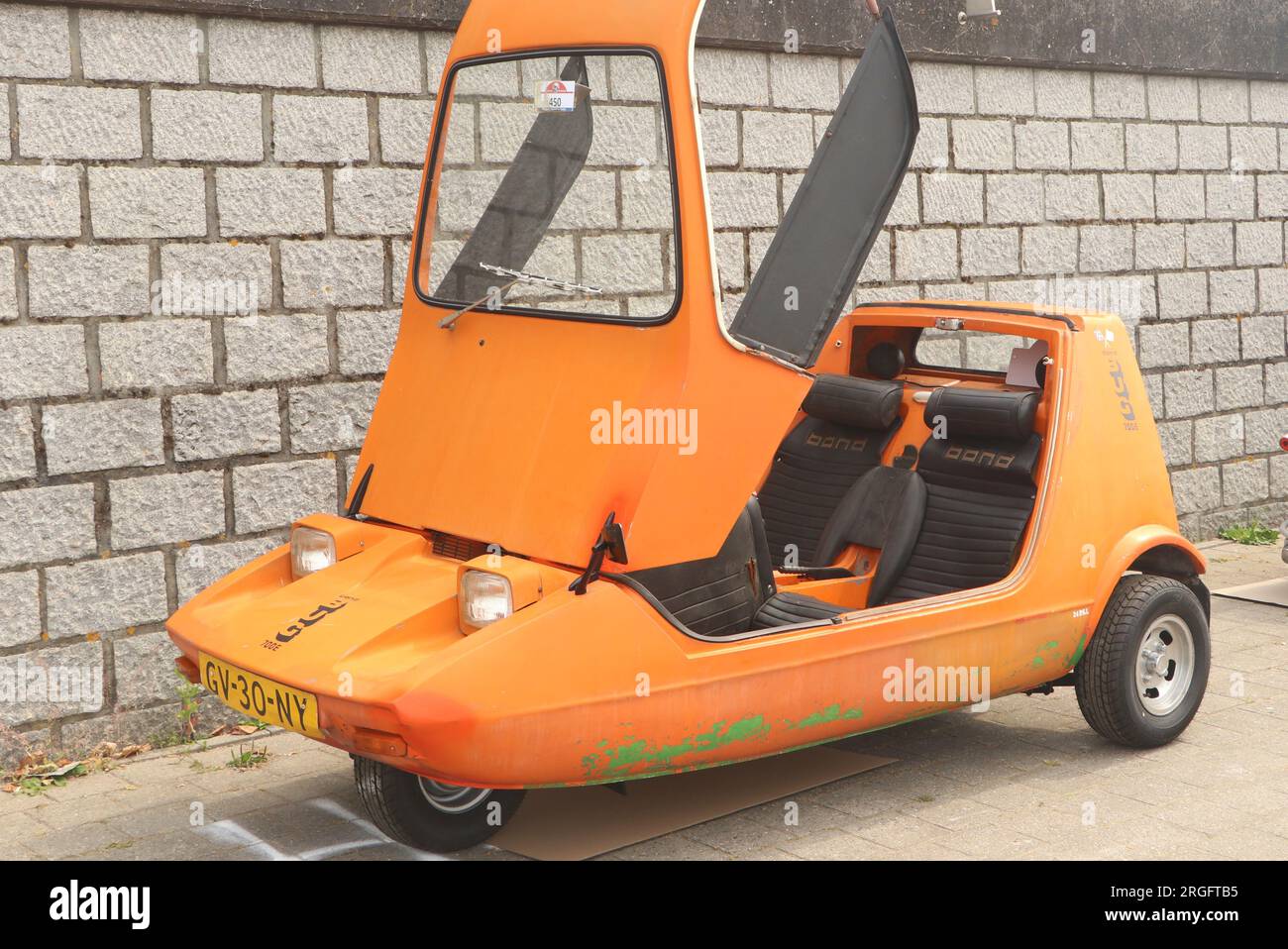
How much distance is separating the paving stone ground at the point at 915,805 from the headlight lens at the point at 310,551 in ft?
2.98

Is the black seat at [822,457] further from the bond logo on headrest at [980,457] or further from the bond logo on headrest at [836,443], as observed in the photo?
the bond logo on headrest at [980,457]

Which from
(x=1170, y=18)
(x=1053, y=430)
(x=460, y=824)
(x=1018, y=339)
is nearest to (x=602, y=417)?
(x=460, y=824)

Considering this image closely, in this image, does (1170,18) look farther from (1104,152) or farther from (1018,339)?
(1018,339)

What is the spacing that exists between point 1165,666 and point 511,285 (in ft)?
9.84

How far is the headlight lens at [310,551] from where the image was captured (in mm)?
5047

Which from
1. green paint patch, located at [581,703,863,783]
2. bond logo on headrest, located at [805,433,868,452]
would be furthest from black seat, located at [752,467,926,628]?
green paint patch, located at [581,703,863,783]

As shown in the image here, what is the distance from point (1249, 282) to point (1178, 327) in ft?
3.01

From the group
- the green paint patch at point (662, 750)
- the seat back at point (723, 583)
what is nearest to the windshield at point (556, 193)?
the seat back at point (723, 583)

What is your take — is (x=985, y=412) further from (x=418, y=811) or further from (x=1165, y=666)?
(x=418, y=811)

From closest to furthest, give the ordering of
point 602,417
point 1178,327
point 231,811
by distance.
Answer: point 602,417, point 231,811, point 1178,327

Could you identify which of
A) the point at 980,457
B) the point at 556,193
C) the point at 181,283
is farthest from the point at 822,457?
the point at 181,283

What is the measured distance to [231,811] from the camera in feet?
17.6

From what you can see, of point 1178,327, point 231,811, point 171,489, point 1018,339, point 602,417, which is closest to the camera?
point 602,417

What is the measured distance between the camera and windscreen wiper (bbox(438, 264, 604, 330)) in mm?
5004
